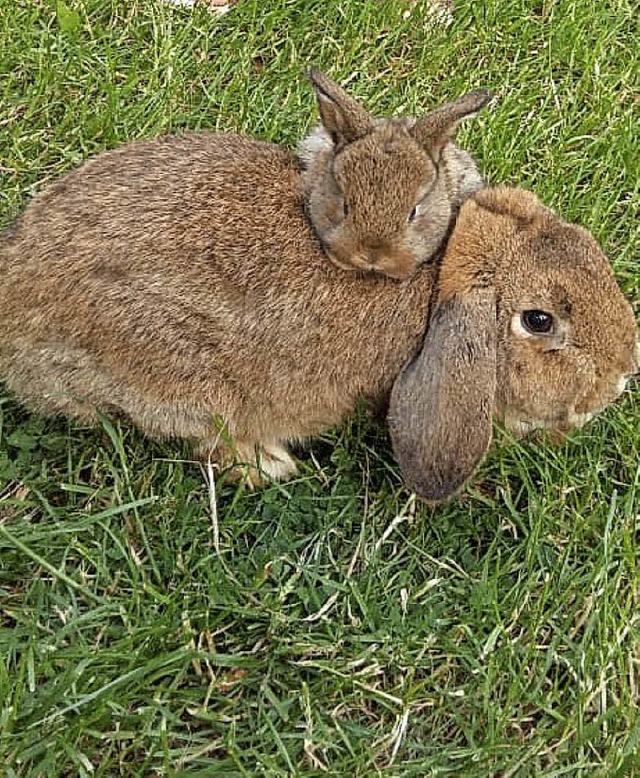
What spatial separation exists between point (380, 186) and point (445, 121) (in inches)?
11.2

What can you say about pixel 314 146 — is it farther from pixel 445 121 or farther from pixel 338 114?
pixel 445 121

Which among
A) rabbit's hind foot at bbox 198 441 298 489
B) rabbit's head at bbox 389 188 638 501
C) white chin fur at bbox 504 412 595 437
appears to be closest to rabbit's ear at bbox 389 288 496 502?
rabbit's head at bbox 389 188 638 501

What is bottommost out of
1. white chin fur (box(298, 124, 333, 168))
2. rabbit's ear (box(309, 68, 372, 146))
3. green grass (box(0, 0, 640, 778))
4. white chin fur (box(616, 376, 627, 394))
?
green grass (box(0, 0, 640, 778))

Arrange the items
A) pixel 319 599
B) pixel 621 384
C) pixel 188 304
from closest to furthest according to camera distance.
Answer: pixel 319 599 → pixel 188 304 → pixel 621 384

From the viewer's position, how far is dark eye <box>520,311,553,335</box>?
343 cm

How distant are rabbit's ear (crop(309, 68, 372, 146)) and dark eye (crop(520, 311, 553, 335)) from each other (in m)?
0.73

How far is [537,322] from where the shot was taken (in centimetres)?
344

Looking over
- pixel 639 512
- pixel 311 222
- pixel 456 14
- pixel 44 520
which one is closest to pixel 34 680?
pixel 44 520

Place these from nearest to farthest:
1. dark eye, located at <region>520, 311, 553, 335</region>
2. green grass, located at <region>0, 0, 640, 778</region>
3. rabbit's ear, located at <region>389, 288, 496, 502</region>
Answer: green grass, located at <region>0, 0, 640, 778</region>, rabbit's ear, located at <region>389, 288, 496, 502</region>, dark eye, located at <region>520, 311, 553, 335</region>

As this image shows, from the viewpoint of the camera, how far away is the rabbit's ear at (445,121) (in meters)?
3.44

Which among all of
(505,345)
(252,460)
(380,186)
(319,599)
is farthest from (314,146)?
(319,599)

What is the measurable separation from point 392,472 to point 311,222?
2.65ft

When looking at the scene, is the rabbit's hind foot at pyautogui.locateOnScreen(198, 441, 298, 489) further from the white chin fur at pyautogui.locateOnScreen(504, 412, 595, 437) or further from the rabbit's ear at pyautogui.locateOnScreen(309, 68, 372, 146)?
the rabbit's ear at pyautogui.locateOnScreen(309, 68, 372, 146)

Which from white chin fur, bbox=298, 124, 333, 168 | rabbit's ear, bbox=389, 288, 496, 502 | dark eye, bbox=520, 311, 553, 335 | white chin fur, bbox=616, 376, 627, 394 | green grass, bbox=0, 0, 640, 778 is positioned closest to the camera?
green grass, bbox=0, 0, 640, 778
